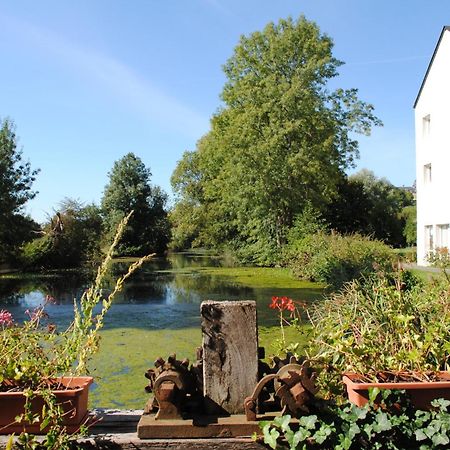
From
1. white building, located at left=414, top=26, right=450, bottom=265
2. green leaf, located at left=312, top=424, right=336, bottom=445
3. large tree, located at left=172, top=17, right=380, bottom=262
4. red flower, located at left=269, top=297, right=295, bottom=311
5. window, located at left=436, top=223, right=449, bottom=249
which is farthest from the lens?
large tree, located at left=172, top=17, right=380, bottom=262

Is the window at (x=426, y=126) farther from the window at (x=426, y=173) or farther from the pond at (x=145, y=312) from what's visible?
the pond at (x=145, y=312)

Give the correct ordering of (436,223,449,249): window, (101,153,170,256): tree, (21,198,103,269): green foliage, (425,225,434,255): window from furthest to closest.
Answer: (101,153,170,256): tree
(21,198,103,269): green foliage
(425,225,434,255): window
(436,223,449,249): window

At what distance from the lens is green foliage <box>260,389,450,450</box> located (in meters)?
1.58

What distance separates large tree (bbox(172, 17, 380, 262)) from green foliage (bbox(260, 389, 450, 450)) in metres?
21.7

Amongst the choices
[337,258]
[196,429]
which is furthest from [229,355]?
[337,258]

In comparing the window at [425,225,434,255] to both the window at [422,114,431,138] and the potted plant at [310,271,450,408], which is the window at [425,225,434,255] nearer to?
the window at [422,114,431,138]

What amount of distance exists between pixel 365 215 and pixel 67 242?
734 inches

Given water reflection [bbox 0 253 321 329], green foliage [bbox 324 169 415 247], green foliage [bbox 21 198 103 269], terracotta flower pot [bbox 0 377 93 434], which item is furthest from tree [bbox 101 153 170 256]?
terracotta flower pot [bbox 0 377 93 434]

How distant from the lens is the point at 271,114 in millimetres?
24047

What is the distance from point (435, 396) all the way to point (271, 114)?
23.1 m

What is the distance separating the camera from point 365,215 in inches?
1314

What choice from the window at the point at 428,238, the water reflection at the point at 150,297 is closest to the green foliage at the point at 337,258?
the water reflection at the point at 150,297

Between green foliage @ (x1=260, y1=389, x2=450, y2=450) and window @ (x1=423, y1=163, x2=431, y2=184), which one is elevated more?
window @ (x1=423, y1=163, x2=431, y2=184)

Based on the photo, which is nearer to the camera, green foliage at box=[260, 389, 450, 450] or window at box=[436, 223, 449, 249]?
green foliage at box=[260, 389, 450, 450]
